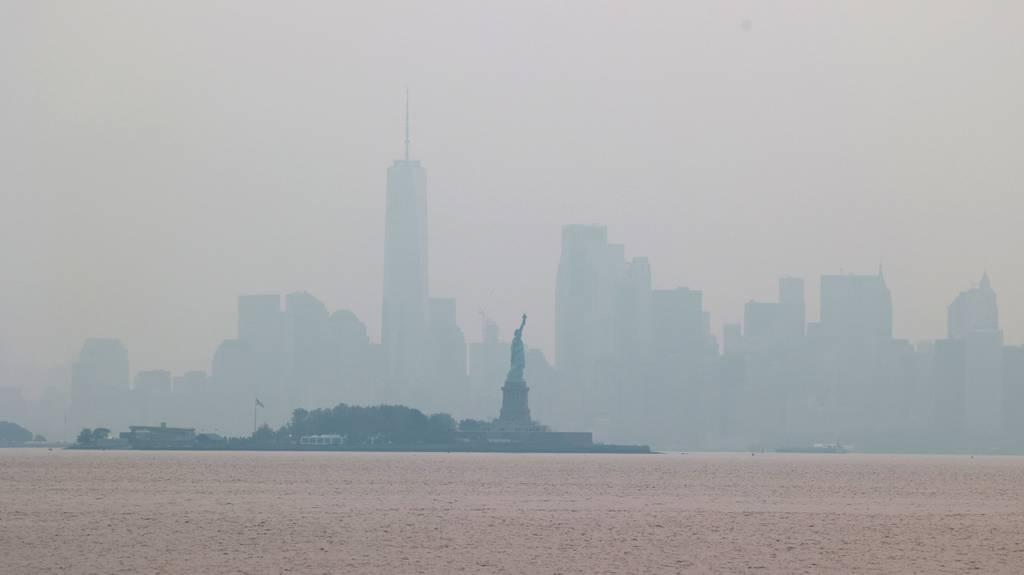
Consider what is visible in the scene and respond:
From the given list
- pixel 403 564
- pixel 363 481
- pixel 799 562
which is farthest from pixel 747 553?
pixel 363 481

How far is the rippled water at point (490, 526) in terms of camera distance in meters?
66.7

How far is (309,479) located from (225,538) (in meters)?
68.9

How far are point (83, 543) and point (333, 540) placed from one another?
10.00m

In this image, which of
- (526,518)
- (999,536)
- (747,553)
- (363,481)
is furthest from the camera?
(363,481)

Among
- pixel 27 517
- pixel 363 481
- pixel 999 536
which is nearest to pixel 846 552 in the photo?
pixel 999 536

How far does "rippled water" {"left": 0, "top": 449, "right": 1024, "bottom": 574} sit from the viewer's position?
66688mm

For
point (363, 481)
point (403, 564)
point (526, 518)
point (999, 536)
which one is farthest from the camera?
point (363, 481)

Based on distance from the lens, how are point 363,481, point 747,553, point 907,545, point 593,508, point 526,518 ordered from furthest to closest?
point 363,481
point 593,508
point 526,518
point 907,545
point 747,553

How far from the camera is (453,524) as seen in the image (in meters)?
85.8

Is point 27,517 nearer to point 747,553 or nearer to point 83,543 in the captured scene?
point 83,543

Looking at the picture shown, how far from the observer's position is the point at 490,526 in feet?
279

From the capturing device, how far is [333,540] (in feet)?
247

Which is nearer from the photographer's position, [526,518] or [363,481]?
[526,518]

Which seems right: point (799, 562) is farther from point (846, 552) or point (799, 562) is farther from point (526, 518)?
point (526, 518)
